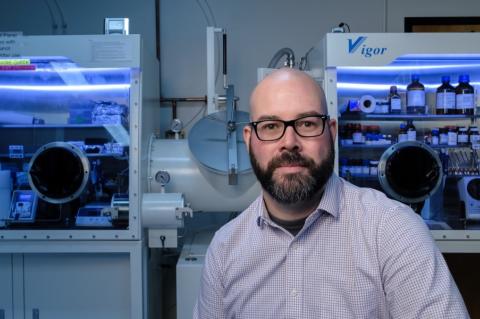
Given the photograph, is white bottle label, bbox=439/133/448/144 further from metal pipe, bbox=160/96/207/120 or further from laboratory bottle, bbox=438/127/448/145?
metal pipe, bbox=160/96/207/120

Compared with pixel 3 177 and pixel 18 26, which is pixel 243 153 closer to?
pixel 3 177

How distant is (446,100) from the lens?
2.01m

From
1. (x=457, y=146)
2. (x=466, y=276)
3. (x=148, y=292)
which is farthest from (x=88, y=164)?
(x=466, y=276)

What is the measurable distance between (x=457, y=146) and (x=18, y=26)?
2.92 m

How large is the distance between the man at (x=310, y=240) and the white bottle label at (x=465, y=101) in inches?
51.2

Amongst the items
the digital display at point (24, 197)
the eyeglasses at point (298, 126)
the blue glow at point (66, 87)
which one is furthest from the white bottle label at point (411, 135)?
the digital display at point (24, 197)

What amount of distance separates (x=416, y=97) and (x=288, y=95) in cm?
130

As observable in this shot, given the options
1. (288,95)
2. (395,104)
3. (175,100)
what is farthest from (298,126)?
(175,100)

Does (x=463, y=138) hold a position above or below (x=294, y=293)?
above

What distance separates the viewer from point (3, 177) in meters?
1.98

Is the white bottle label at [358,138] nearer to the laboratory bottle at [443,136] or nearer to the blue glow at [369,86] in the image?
the blue glow at [369,86]

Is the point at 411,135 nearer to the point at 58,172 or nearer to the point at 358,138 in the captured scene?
the point at 358,138

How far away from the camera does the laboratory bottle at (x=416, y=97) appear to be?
1.99 meters

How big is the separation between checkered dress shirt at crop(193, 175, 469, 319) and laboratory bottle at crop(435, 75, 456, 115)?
1.27 m
